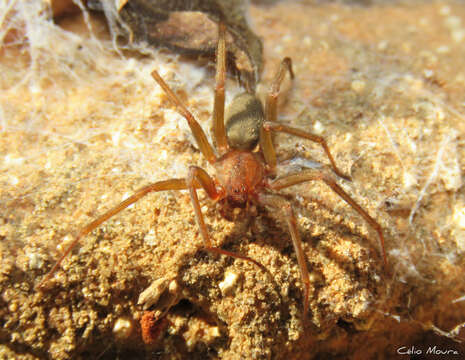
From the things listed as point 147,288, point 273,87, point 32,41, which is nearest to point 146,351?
point 147,288

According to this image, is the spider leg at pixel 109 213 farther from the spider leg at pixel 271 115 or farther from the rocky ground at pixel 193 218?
the spider leg at pixel 271 115

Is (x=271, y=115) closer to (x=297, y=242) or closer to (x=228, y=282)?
(x=297, y=242)

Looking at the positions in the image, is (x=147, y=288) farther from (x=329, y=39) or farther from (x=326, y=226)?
(x=329, y=39)

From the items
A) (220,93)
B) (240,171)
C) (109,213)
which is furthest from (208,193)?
(220,93)

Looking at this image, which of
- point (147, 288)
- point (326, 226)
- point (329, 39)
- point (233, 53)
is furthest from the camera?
point (329, 39)

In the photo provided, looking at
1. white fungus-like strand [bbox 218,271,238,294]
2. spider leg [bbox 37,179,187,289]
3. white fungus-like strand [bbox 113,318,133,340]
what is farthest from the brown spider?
white fungus-like strand [bbox 113,318,133,340]

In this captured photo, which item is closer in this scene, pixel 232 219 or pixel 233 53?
pixel 232 219

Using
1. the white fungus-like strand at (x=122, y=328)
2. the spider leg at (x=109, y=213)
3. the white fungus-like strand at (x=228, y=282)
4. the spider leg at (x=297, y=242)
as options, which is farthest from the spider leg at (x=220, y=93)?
the white fungus-like strand at (x=122, y=328)

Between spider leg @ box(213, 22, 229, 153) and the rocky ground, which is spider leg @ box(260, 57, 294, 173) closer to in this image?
the rocky ground
